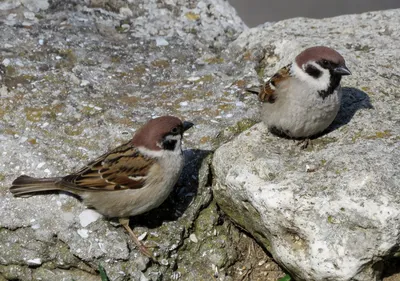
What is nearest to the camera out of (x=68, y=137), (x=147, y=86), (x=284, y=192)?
(x=284, y=192)

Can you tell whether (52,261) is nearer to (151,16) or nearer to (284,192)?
(284,192)

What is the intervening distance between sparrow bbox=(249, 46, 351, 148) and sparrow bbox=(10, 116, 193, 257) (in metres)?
0.74

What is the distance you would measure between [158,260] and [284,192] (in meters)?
0.92

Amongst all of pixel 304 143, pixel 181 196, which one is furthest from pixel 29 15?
pixel 304 143

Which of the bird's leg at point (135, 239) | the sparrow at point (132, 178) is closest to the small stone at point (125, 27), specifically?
the sparrow at point (132, 178)

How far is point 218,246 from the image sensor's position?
4277 millimetres

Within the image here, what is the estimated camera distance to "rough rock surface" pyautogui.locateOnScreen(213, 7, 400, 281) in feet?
11.8

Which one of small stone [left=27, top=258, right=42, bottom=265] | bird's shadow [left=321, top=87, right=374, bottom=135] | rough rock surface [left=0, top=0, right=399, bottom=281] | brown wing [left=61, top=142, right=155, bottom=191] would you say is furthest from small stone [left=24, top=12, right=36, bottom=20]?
bird's shadow [left=321, top=87, right=374, bottom=135]

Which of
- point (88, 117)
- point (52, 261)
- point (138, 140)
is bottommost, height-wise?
point (52, 261)

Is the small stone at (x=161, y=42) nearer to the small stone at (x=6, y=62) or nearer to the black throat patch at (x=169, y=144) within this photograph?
the small stone at (x=6, y=62)

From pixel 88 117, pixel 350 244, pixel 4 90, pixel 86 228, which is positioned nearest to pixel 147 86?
pixel 88 117

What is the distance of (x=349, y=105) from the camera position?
15.4ft

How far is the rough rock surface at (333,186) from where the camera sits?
361 cm

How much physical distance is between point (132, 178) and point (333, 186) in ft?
4.16
